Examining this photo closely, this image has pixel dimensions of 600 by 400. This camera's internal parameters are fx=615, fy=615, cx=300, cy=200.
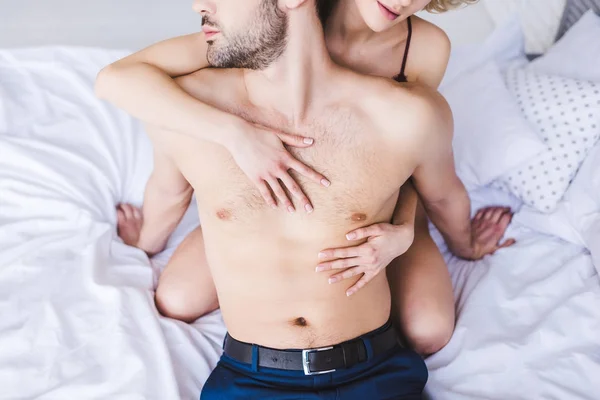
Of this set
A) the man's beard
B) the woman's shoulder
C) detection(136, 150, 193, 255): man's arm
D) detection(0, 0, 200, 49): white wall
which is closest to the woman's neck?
the woman's shoulder

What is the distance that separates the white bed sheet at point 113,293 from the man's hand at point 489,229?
0.10 feet

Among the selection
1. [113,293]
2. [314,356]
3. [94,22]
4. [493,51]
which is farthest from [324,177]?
[94,22]

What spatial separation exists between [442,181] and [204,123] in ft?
1.71

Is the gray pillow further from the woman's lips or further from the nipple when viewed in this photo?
the nipple

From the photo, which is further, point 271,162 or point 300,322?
point 300,322

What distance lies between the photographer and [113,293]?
1370mm

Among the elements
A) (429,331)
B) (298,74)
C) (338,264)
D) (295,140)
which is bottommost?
(429,331)

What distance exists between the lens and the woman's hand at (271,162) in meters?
1.09

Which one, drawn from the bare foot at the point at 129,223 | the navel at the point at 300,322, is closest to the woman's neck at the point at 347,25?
the navel at the point at 300,322

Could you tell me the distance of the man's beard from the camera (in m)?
1.07

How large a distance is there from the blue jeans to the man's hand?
468 millimetres

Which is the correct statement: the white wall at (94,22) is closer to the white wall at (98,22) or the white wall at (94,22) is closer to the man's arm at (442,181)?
the white wall at (98,22)

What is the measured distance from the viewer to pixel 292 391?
3.79 ft

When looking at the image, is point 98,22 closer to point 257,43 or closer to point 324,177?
point 257,43
